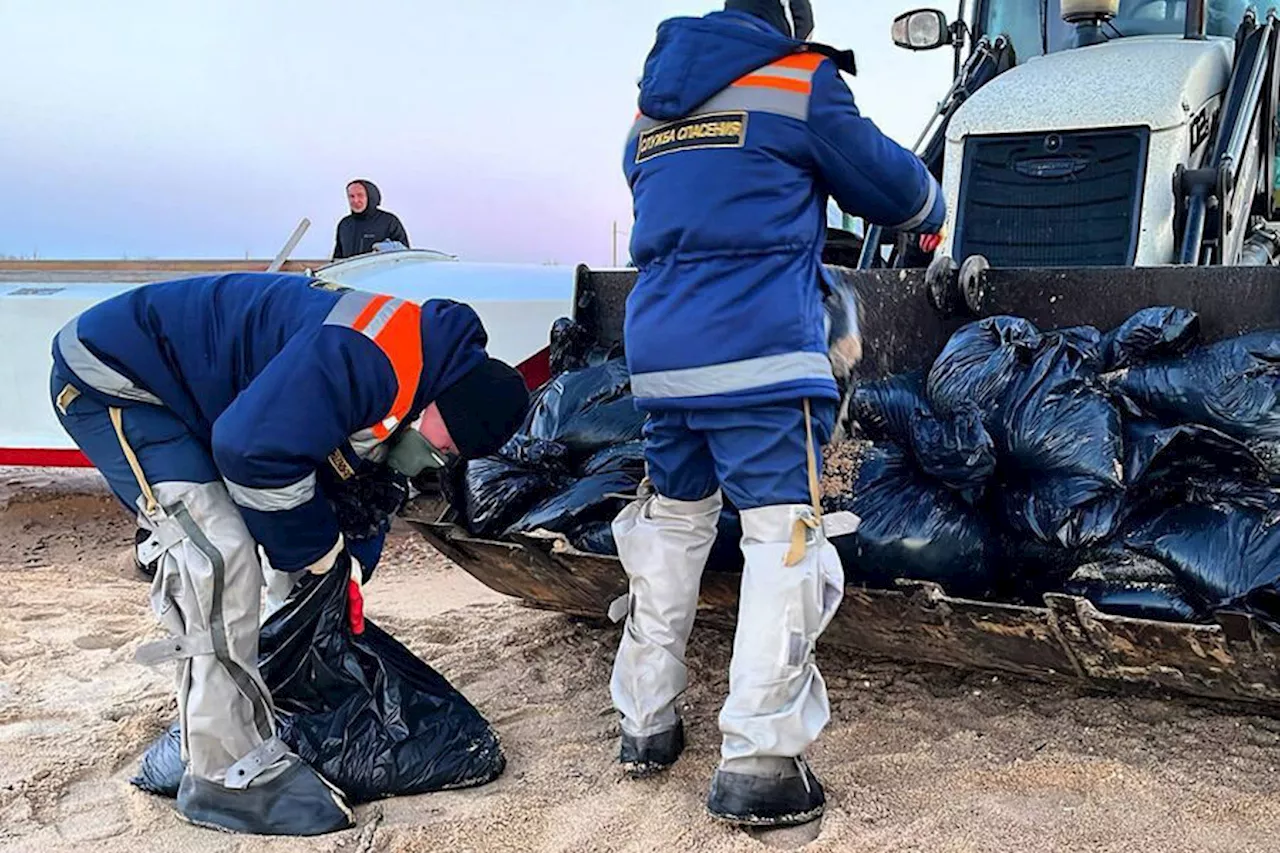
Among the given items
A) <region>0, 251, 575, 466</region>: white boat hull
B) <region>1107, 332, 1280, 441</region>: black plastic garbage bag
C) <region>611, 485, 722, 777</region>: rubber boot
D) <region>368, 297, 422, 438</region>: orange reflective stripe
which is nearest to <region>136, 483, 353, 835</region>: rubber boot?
<region>368, 297, 422, 438</region>: orange reflective stripe

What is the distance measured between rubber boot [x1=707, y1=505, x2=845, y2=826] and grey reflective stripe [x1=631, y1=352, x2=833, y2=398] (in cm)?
26

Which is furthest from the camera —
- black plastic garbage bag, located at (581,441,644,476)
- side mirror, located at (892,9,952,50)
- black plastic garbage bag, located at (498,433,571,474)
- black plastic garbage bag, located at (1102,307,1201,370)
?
side mirror, located at (892,9,952,50)

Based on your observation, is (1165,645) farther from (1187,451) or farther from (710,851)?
(710,851)

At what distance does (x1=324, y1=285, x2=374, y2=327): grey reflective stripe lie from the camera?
2437 mm

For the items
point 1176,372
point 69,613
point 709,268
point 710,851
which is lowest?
point 69,613

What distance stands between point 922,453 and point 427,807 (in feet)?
4.64

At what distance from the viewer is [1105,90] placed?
395 centimetres

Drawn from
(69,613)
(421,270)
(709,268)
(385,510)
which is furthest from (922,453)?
(421,270)

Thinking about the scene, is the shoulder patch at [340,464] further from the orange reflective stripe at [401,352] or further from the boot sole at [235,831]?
the boot sole at [235,831]

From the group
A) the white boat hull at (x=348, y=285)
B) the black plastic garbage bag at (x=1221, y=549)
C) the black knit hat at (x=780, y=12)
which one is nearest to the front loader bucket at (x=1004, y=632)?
the black plastic garbage bag at (x=1221, y=549)

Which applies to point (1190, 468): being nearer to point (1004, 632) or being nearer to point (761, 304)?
point (1004, 632)

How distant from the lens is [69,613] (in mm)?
4465

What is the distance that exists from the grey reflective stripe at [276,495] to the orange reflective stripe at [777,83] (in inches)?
47.3

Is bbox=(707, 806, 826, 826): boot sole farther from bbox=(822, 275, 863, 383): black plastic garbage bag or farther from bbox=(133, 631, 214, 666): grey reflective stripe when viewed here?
bbox=(133, 631, 214, 666): grey reflective stripe
